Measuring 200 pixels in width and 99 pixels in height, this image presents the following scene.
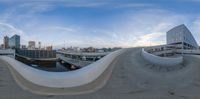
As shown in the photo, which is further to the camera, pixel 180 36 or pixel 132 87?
pixel 180 36

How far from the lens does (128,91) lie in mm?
11039

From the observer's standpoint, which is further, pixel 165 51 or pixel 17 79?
pixel 165 51

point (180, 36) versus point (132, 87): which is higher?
point (180, 36)

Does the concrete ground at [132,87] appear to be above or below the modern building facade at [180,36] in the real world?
below

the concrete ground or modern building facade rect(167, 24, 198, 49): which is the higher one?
modern building facade rect(167, 24, 198, 49)

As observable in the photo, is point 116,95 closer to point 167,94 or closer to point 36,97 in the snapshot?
point 167,94

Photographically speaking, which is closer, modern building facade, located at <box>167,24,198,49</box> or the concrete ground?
the concrete ground

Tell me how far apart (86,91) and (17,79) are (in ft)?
14.2

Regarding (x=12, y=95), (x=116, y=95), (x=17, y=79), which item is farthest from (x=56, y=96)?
(x=17, y=79)

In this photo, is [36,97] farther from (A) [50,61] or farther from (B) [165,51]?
(A) [50,61]

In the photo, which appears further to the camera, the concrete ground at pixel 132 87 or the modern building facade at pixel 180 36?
the modern building facade at pixel 180 36

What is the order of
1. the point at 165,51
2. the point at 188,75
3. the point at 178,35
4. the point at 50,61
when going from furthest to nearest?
the point at 50,61, the point at 178,35, the point at 165,51, the point at 188,75

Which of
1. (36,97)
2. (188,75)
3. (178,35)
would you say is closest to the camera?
(36,97)

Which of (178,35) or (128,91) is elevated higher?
(178,35)
